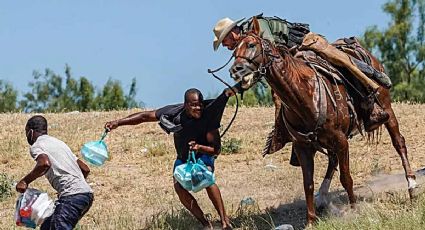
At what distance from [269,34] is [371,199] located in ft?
8.21

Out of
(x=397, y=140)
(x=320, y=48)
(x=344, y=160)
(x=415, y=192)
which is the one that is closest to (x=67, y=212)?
(x=344, y=160)

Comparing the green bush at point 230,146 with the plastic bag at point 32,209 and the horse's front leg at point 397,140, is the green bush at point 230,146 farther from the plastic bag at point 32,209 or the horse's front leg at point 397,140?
the plastic bag at point 32,209

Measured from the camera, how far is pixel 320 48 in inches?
402

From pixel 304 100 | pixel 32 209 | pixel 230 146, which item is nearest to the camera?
pixel 32 209

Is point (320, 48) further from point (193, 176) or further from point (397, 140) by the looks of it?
point (193, 176)

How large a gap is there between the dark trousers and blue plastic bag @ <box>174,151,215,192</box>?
106 cm

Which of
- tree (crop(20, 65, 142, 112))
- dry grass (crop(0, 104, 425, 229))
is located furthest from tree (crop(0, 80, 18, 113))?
dry grass (crop(0, 104, 425, 229))

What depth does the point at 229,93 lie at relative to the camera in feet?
31.1

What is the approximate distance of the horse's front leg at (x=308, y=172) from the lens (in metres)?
9.69

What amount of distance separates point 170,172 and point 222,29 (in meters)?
4.43

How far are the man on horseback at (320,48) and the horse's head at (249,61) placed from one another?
0.43 meters

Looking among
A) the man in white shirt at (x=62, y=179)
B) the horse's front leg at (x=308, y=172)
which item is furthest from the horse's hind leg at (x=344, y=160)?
the man in white shirt at (x=62, y=179)

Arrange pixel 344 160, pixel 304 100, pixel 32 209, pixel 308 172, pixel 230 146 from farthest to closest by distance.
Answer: pixel 230 146 → pixel 308 172 → pixel 344 160 → pixel 304 100 → pixel 32 209

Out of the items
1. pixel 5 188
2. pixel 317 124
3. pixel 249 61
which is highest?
pixel 249 61
